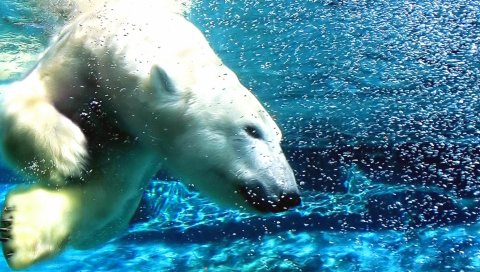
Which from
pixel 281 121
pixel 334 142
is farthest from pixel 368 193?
pixel 281 121

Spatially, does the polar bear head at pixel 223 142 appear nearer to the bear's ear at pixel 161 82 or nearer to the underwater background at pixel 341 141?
the bear's ear at pixel 161 82

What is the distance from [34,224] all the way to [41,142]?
0.24 meters

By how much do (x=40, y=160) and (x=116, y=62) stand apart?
14.3 inches

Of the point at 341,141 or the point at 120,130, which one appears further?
the point at 341,141

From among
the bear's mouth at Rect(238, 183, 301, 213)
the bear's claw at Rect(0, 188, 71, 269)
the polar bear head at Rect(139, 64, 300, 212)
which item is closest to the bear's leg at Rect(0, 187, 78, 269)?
the bear's claw at Rect(0, 188, 71, 269)

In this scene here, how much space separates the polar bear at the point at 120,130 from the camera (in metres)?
1.48

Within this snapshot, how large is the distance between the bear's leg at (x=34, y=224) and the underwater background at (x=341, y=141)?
0.66 m

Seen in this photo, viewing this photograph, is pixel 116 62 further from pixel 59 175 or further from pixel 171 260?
pixel 171 260

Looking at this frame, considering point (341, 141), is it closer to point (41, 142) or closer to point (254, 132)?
point (254, 132)

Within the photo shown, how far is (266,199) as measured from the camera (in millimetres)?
1438

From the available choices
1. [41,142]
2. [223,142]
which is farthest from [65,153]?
[223,142]

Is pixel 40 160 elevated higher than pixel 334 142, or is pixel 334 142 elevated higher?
pixel 334 142

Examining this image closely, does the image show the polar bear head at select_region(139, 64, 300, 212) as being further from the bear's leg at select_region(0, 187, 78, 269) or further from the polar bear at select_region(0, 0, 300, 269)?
the bear's leg at select_region(0, 187, 78, 269)

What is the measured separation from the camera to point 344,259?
2.95m
